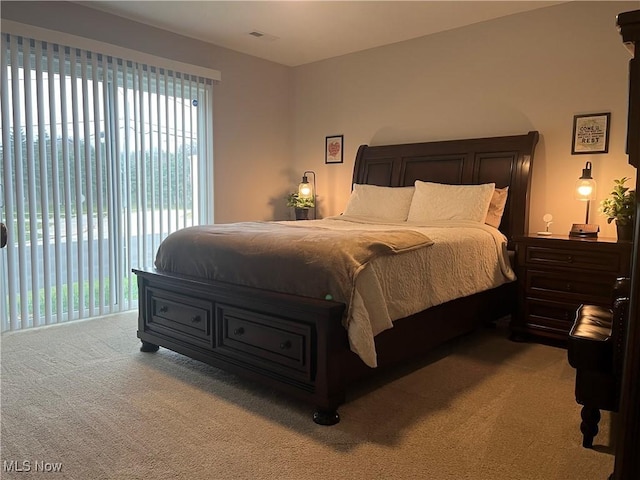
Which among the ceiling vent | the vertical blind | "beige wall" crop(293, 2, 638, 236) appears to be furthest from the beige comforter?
the ceiling vent

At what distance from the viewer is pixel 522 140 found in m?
3.91

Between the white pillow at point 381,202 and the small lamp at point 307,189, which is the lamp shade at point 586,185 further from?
the small lamp at point 307,189

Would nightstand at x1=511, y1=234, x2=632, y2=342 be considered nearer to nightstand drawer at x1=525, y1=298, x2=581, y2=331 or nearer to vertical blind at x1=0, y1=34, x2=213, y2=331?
nightstand drawer at x1=525, y1=298, x2=581, y2=331

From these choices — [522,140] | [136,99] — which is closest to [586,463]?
[522,140]

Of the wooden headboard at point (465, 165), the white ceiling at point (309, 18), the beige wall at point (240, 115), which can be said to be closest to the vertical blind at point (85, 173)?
the beige wall at point (240, 115)

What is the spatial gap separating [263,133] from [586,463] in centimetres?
443

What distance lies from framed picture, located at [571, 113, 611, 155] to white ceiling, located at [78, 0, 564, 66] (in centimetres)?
96

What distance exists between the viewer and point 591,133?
3.65m

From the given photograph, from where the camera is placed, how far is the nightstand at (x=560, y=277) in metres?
3.16

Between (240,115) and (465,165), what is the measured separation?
2436 millimetres

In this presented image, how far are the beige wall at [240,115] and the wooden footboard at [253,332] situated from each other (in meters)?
2.05

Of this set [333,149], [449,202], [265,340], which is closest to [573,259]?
[449,202]

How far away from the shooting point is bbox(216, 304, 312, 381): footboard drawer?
2.32m

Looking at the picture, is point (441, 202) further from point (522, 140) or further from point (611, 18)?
point (611, 18)
